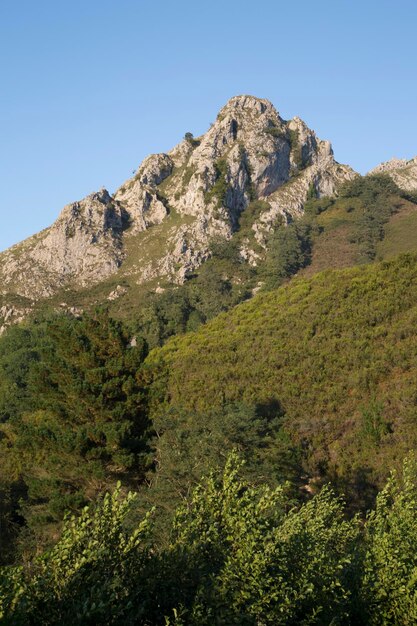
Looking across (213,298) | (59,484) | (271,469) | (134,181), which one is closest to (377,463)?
(271,469)

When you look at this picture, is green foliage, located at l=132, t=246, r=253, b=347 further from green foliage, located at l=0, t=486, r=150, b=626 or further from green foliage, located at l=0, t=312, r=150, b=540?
green foliage, located at l=0, t=486, r=150, b=626

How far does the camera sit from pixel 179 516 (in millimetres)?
12336

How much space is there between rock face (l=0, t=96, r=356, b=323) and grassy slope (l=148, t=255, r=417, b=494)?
62405 millimetres

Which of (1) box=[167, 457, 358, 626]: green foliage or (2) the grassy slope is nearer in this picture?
(1) box=[167, 457, 358, 626]: green foliage

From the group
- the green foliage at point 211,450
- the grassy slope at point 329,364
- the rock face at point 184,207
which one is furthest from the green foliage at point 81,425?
the rock face at point 184,207

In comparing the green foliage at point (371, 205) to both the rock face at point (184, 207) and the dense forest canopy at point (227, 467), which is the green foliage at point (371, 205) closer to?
the rock face at point (184, 207)

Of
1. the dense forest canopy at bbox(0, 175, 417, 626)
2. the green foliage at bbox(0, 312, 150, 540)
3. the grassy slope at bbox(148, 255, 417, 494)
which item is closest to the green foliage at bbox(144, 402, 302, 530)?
the dense forest canopy at bbox(0, 175, 417, 626)

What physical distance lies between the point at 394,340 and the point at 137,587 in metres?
30.7

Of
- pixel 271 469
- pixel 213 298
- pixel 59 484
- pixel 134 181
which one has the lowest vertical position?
pixel 271 469

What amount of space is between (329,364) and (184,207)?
93.0 meters

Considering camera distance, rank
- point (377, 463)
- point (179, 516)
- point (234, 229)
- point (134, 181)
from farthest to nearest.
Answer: point (134, 181) → point (234, 229) → point (377, 463) → point (179, 516)

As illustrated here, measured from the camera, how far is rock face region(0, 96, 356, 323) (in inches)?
4594

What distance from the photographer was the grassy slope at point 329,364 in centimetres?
3034

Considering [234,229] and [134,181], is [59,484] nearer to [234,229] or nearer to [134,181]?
[234,229]
